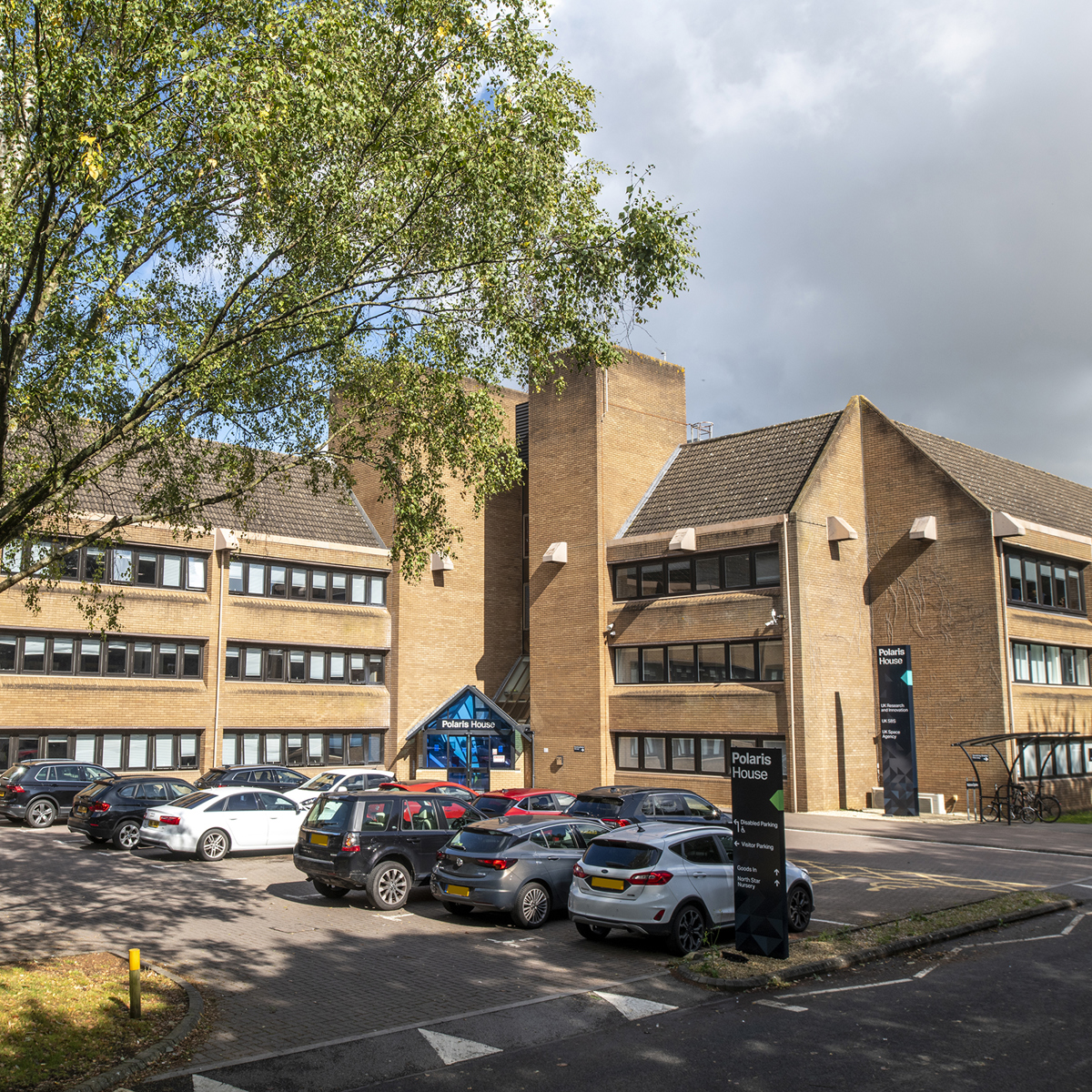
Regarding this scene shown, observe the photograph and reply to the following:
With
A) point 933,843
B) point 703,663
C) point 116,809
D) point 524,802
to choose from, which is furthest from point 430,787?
point 933,843

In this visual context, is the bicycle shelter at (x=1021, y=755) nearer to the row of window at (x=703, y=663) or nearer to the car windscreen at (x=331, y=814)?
the row of window at (x=703, y=663)

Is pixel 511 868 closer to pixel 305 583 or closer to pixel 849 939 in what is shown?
pixel 849 939

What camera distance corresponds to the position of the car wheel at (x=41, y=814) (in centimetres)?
2356

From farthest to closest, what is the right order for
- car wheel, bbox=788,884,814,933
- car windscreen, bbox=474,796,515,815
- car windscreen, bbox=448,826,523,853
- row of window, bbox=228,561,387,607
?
1. row of window, bbox=228,561,387,607
2. car windscreen, bbox=474,796,515,815
3. car windscreen, bbox=448,826,523,853
4. car wheel, bbox=788,884,814,933

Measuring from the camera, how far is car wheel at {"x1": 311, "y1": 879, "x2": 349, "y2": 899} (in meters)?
15.0

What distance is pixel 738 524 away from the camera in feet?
100

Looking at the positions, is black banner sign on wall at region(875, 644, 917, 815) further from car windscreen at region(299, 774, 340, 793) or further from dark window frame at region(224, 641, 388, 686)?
dark window frame at region(224, 641, 388, 686)

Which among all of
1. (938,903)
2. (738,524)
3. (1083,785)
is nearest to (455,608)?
(738,524)

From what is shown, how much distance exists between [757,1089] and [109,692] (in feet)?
84.2

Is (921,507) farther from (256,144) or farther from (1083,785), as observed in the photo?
(256,144)

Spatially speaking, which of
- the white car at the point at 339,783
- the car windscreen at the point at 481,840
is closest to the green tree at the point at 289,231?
the car windscreen at the point at 481,840

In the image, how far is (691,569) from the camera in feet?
105

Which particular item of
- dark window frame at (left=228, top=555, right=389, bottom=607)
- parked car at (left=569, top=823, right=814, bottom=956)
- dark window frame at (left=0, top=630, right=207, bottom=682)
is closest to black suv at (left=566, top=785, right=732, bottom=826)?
parked car at (left=569, top=823, right=814, bottom=956)

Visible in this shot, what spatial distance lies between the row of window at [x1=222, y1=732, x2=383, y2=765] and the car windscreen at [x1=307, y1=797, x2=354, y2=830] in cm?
1700
